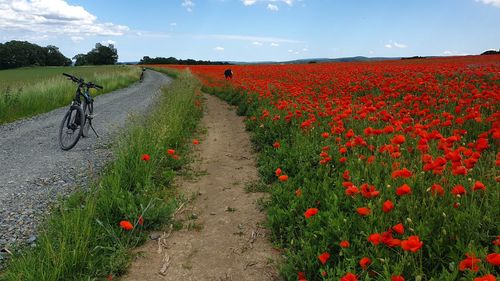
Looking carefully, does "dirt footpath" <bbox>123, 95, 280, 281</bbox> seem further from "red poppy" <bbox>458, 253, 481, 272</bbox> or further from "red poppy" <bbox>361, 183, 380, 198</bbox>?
"red poppy" <bbox>458, 253, 481, 272</bbox>

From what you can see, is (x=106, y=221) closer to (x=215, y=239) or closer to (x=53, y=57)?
(x=215, y=239)

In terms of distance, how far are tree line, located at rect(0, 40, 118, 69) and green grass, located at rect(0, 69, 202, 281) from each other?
102 meters

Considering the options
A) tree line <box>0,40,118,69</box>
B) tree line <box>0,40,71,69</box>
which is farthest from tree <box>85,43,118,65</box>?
tree line <box>0,40,71,69</box>

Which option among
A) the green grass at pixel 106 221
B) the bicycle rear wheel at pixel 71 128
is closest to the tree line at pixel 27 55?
the bicycle rear wheel at pixel 71 128

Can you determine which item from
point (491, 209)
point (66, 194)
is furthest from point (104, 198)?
point (491, 209)

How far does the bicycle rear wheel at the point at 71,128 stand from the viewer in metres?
8.31

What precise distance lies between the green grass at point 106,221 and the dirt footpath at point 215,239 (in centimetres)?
26

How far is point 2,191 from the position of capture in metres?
5.68

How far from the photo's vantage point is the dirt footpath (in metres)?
3.74

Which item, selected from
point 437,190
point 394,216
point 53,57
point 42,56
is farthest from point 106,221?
point 53,57

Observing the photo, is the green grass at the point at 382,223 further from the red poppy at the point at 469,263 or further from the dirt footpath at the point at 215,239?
the dirt footpath at the point at 215,239

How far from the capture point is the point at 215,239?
439 centimetres

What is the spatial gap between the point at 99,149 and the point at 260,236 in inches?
212

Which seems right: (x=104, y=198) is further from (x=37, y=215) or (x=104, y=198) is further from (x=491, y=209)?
(x=491, y=209)
